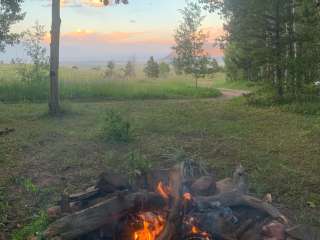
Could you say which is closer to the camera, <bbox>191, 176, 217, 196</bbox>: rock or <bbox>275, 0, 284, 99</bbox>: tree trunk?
<bbox>191, 176, 217, 196</bbox>: rock

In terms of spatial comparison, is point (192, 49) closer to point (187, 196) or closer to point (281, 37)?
point (281, 37)

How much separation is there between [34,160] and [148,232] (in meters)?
6.13

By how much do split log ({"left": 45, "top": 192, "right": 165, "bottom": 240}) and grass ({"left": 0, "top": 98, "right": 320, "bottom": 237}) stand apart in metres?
1.71

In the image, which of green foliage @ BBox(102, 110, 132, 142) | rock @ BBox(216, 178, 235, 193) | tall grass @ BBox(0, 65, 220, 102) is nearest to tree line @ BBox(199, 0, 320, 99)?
tall grass @ BBox(0, 65, 220, 102)

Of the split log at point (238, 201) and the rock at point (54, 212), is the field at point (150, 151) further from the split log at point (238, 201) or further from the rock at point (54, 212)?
the split log at point (238, 201)

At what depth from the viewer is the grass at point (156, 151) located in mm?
8875

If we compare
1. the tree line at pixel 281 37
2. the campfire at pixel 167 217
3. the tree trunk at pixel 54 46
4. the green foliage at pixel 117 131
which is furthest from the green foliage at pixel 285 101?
the campfire at pixel 167 217

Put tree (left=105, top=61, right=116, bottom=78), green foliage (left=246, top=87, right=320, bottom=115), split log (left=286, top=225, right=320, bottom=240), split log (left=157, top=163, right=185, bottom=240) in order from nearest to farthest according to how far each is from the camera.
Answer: split log (left=157, top=163, right=185, bottom=240) → split log (left=286, top=225, right=320, bottom=240) → green foliage (left=246, top=87, right=320, bottom=115) → tree (left=105, top=61, right=116, bottom=78)

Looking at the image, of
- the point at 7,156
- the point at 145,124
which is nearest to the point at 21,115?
the point at 145,124

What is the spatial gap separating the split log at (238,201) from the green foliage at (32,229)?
2327mm

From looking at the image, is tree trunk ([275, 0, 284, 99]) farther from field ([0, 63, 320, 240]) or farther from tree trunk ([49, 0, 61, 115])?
tree trunk ([49, 0, 61, 115])

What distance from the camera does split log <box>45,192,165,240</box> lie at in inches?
239

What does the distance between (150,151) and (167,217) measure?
6.10 meters

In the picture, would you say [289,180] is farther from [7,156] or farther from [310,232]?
[7,156]
